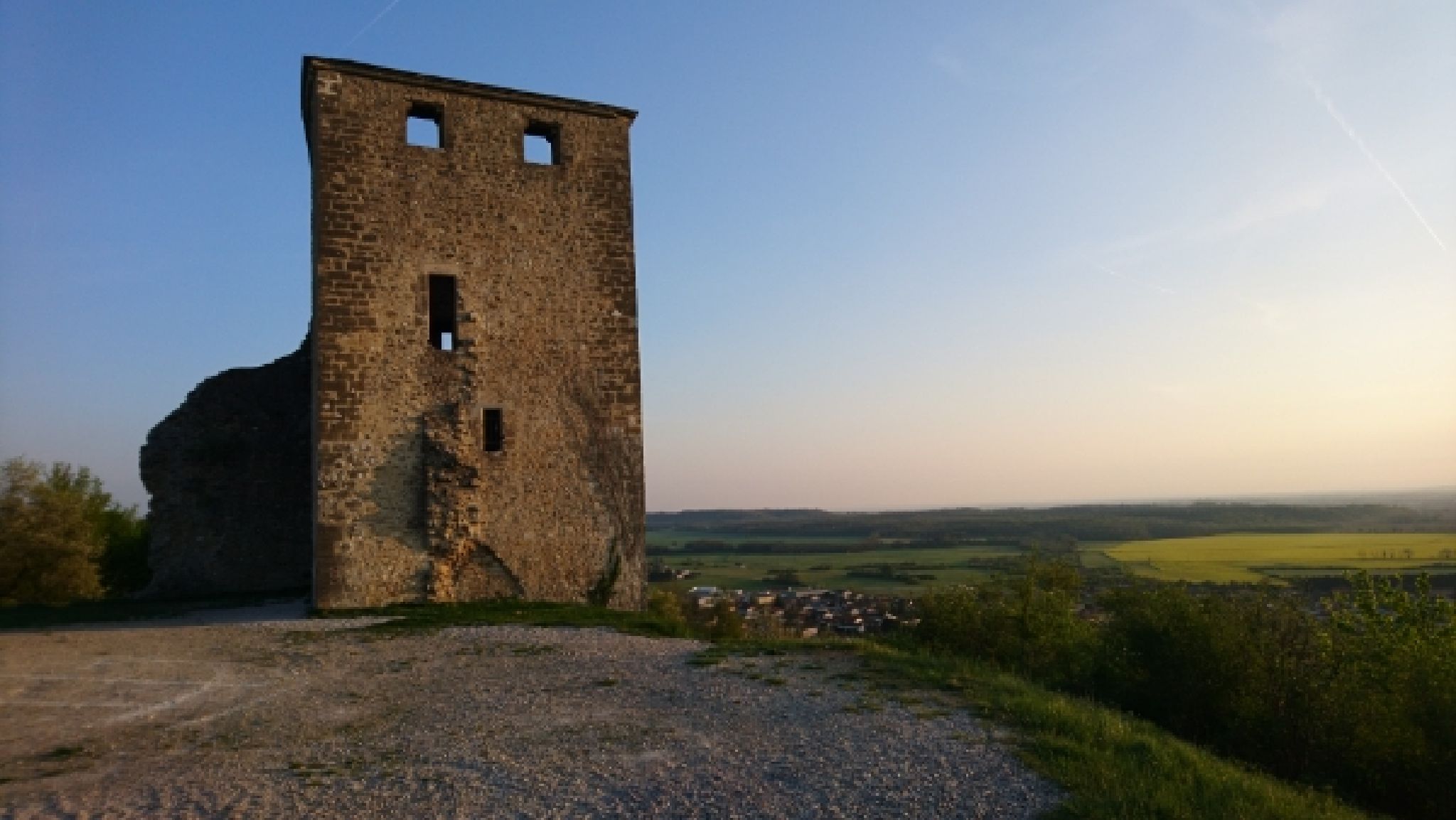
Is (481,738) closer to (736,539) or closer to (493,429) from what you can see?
(493,429)

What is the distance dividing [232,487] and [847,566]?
37.7 m

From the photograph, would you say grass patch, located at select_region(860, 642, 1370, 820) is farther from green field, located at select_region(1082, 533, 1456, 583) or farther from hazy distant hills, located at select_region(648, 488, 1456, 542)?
hazy distant hills, located at select_region(648, 488, 1456, 542)

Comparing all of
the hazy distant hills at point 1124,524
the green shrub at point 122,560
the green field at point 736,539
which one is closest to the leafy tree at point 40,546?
the green shrub at point 122,560

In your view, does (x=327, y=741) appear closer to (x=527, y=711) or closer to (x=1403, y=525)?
(x=527, y=711)

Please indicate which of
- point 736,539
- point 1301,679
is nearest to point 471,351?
point 1301,679

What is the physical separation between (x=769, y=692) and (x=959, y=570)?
36.1 meters

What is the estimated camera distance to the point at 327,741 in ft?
20.0

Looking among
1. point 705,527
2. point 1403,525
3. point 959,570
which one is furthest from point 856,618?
point 705,527

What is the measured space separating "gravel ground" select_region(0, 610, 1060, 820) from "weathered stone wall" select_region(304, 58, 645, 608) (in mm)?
3401

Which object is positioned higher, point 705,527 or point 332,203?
point 332,203

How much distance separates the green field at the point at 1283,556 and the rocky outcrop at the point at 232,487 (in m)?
17.7

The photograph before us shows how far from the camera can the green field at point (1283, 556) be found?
26752 mm

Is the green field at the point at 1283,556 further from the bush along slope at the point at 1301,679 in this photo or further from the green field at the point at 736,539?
the green field at the point at 736,539

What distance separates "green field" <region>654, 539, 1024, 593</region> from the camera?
3803 cm
